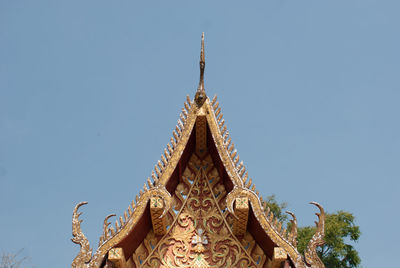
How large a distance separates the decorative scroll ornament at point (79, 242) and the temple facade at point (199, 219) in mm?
16

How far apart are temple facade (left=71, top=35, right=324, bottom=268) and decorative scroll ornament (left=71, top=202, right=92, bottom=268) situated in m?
0.02

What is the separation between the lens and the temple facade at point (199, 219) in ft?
30.7

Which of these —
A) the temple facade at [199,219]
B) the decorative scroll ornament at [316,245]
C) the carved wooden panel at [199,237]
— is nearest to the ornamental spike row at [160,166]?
the temple facade at [199,219]

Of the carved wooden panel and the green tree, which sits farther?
the green tree

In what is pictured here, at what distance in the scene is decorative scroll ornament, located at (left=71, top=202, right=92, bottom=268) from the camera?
915 cm

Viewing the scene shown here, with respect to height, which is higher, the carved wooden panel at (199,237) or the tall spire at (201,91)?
the tall spire at (201,91)

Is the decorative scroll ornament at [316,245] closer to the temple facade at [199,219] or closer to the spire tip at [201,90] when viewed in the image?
the temple facade at [199,219]

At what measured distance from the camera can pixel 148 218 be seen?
9.95 m

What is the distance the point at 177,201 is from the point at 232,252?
1.35m

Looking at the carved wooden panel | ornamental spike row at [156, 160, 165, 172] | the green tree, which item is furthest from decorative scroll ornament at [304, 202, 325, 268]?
the green tree

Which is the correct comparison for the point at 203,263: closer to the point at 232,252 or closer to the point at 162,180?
the point at 232,252

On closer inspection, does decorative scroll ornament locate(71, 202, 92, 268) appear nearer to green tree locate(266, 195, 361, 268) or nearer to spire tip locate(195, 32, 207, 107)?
spire tip locate(195, 32, 207, 107)

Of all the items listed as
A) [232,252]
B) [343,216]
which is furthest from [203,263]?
[343,216]

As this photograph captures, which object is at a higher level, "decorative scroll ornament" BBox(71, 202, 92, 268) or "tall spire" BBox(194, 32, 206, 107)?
"tall spire" BBox(194, 32, 206, 107)
